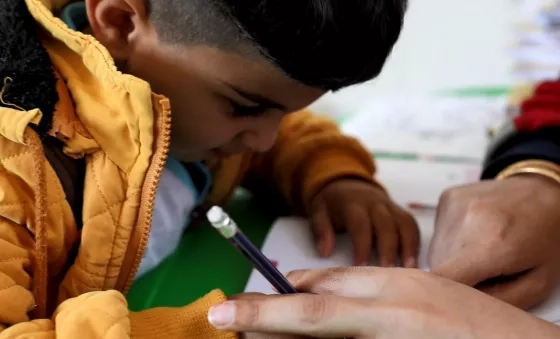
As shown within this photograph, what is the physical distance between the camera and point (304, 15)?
517mm

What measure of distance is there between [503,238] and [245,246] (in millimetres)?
261

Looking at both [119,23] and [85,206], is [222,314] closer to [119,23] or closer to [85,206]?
[85,206]

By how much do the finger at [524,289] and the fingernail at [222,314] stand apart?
0.76 feet

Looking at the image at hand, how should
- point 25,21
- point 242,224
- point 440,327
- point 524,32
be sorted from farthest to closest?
1. point 524,32
2. point 242,224
3. point 25,21
4. point 440,327

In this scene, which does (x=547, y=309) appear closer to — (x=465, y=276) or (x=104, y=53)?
(x=465, y=276)

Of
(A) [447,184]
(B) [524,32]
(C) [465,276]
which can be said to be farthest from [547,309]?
(B) [524,32]

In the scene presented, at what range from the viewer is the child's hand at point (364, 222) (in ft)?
2.29

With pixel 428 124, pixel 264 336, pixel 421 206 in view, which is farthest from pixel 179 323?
pixel 428 124

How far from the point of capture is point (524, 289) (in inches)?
23.5

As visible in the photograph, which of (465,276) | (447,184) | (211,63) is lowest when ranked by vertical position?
(447,184)

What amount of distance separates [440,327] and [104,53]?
307 mm

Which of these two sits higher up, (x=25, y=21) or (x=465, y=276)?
(x=25, y=21)

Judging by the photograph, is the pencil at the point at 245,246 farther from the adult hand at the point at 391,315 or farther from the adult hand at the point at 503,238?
the adult hand at the point at 503,238

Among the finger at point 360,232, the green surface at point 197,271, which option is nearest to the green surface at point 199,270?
the green surface at point 197,271
